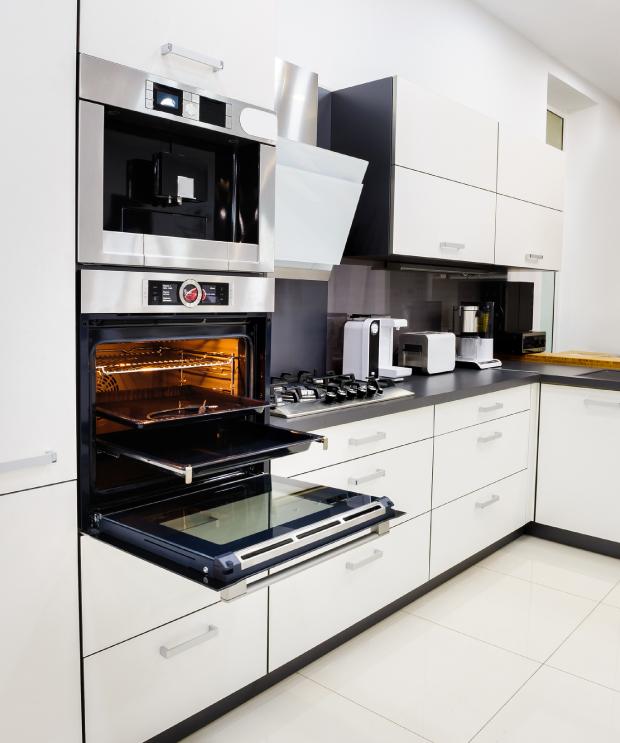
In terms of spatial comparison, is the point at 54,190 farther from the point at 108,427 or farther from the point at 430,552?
the point at 430,552

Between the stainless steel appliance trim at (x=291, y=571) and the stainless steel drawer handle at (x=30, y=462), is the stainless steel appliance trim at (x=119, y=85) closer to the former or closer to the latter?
the stainless steel drawer handle at (x=30, y=462)

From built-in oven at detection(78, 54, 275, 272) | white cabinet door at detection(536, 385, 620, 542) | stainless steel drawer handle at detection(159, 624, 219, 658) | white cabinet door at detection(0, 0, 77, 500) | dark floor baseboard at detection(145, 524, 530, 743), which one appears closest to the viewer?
white cabinet door at detection(0, 0, 77, 500)

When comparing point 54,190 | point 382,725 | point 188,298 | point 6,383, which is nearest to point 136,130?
point 54,190

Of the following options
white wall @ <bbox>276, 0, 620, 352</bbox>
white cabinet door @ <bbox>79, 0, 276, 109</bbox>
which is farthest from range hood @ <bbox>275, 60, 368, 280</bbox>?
white cabinet door @ <bbox>79, 0, 276, 109</bbox>

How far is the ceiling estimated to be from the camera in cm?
364

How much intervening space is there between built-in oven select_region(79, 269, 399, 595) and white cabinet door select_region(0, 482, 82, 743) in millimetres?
78

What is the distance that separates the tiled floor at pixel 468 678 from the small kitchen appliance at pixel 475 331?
118 centimetres

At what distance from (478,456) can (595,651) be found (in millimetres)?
862

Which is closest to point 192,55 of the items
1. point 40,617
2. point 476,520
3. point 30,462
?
point 30,462

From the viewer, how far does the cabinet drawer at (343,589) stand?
2.02 meters

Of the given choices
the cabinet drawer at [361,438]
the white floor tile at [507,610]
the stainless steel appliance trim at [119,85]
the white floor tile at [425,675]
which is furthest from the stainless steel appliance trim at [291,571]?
the white floor tile at [507,610]

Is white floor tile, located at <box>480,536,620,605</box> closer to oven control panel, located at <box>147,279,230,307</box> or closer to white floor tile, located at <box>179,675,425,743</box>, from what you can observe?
white floor tile, located at <box>179,675,425,743</box>

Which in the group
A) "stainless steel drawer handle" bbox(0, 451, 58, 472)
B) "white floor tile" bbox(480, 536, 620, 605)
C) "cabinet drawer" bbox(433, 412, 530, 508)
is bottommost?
"white floor tile" bbox(480, 536, 620, 605)

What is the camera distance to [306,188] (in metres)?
2.34
